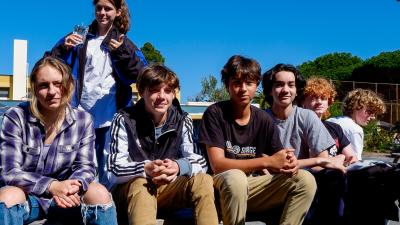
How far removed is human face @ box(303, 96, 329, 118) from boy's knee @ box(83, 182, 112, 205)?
84.9 inches

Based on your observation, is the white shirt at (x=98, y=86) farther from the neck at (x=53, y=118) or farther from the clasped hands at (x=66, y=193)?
the clasped hands at (x=66, y=193)

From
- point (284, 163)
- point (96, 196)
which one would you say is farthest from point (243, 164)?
point (96, 196)

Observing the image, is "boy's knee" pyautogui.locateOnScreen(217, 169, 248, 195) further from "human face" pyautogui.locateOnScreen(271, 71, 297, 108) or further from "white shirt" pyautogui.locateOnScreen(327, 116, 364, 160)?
"white shirt" pyautogui.locateOnScreen(327, 116, 364, 160)

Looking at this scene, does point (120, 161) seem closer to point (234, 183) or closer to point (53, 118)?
point (53, 118)

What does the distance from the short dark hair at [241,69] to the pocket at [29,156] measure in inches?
55.0

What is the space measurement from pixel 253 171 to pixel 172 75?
857 millimetres

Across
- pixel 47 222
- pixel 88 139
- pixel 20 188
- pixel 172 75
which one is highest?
pixel 172 75

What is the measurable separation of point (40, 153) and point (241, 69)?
1456 mm

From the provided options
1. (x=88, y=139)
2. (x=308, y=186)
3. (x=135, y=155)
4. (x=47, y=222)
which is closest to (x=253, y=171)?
(x=308, y=186)

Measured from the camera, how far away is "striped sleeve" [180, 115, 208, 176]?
3.45 m

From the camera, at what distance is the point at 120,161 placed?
3.32 meters

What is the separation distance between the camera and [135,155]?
136 inches

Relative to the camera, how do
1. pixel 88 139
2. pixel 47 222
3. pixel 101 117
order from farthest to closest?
Answer: pixel 101 117, pixel 88 139, pixel 47 222

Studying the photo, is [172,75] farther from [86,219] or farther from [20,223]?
[20,223]
